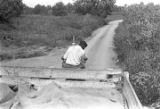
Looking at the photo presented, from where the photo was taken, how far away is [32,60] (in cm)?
1828

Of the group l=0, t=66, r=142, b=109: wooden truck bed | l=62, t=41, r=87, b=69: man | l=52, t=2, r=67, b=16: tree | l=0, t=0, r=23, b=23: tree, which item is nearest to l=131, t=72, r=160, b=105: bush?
l=62, t=41, r=87, b=69: man

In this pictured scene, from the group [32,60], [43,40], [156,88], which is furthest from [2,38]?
[156,88]

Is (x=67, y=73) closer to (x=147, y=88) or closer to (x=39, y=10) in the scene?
(x=147, y=88)

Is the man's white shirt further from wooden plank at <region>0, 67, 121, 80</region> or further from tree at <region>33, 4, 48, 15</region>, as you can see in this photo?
tree at <region>33, 4, 48, 15</region>

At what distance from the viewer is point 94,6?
220 ft

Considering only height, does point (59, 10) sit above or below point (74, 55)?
below

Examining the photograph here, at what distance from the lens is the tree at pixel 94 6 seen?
65.2 m

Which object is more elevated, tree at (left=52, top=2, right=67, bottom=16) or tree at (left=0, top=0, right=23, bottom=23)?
tree at (left=0, top=0, right=23, bottom=23)

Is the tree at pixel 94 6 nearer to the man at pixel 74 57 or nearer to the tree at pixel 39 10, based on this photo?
the tree at pixel 39 10

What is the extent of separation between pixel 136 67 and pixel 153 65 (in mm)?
749

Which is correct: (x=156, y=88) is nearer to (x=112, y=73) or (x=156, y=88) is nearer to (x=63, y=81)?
(x=112, y=73)

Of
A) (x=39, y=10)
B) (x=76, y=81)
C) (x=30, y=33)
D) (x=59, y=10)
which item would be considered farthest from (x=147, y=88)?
(x=39, y=10)

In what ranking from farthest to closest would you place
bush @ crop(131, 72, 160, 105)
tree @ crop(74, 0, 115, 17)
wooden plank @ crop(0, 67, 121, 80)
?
1. tree @ crop(74, 0, 115, 17)
2. bush @ crop(131, 72, 160, 105)
3. wooden plank @ crop(0, 67, 121, 80)

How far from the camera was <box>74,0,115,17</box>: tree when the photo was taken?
65.2 metres
